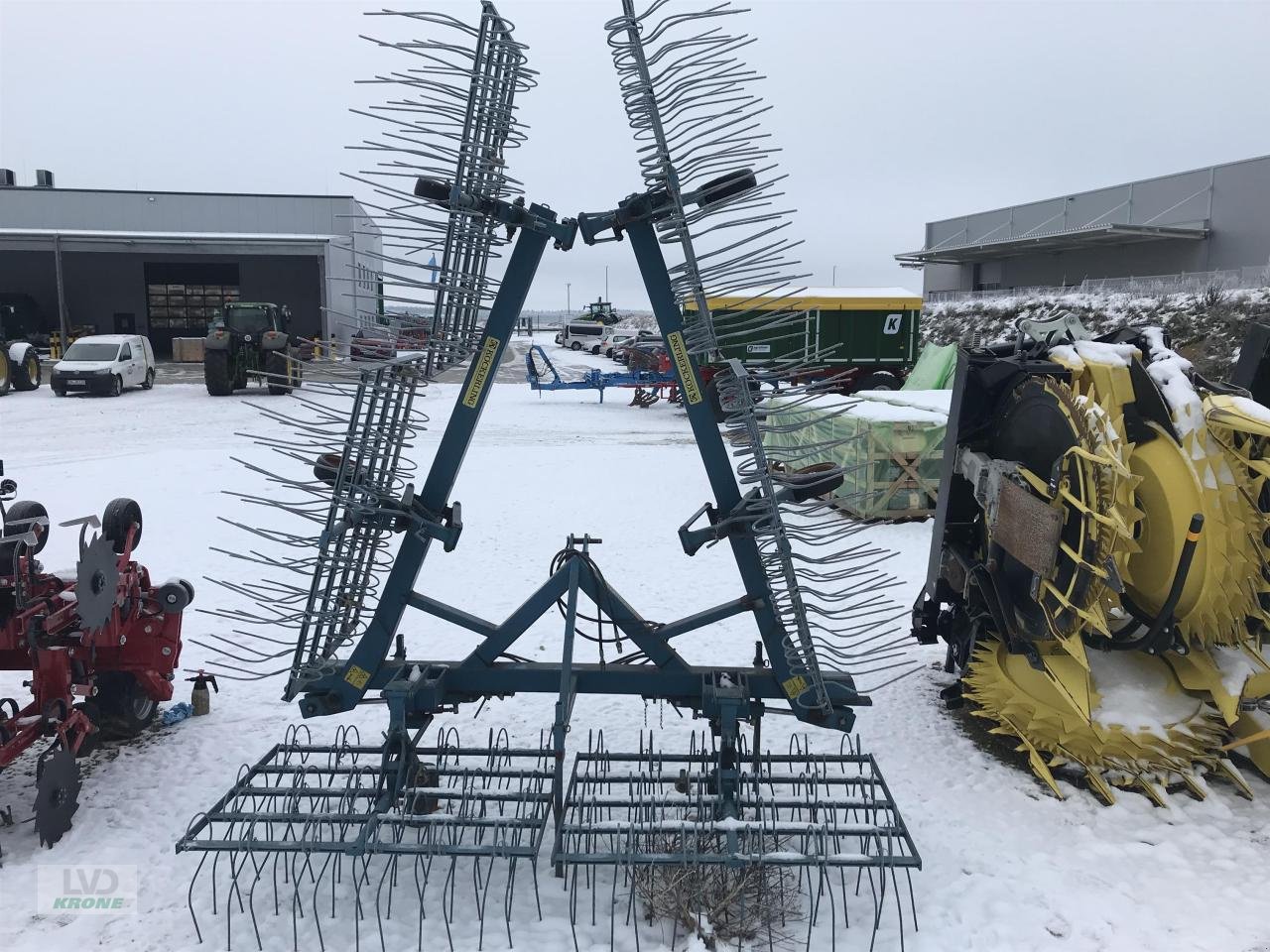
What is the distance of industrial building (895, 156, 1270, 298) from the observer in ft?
94.7

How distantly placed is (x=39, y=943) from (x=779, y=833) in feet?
9.20

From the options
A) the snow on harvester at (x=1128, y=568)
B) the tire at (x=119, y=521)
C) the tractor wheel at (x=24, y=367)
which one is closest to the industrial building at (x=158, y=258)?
the tractor wheel at (x=24, y=367)

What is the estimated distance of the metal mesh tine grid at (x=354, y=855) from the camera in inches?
132

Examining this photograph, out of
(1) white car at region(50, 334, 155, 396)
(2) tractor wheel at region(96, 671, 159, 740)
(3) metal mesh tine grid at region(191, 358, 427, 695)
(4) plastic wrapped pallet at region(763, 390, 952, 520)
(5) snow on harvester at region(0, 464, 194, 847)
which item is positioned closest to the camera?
(3) metal mesh tine grid at region(191, 358, 427, 695)

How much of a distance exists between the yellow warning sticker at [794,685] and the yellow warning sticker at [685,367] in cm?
127

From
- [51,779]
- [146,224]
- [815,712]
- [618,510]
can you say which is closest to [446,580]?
[618,510]

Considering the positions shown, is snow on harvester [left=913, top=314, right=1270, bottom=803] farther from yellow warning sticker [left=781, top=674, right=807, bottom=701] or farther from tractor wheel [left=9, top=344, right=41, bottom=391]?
tractor wheel [left=9, top=344, right=41, bottom=391]

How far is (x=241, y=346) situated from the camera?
22344 mm

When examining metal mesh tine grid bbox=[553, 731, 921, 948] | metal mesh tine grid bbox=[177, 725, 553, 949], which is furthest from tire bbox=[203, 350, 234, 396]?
metal mesh tine grid bbox=[553, 731, 921, 948]

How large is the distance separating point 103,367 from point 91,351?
0.96m

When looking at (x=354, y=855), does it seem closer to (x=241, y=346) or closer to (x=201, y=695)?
(x=201, y=695)

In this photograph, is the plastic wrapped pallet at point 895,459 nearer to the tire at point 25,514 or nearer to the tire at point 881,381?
the tire at point 25,514

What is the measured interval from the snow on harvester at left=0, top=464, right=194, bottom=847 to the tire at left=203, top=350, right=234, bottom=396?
17918 millimetres

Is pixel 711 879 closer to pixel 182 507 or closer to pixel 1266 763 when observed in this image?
pixel 1266 763
